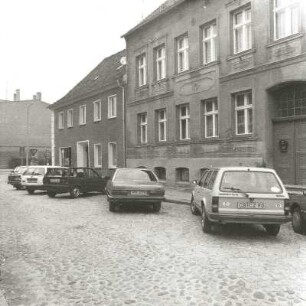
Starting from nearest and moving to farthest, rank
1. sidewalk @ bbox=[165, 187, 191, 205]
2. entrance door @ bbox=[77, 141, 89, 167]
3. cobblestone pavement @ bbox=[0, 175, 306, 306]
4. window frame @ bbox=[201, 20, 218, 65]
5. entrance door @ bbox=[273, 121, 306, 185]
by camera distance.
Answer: cobblestone pavement @ bbox=[0, 175, 306, 306]
entrance door @ bbox=[273, 121, 306, 185]
sidewalk @ bbox=[165, 187, 191, 205]
window frame @ bbox=[201, 20, 218, 65]
entrance door @ bbox=[77, 141, 89, 167]

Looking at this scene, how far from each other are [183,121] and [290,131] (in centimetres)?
694

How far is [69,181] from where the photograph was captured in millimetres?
18438

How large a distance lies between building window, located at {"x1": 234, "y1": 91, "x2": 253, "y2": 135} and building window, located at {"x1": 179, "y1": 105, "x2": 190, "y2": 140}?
376cm

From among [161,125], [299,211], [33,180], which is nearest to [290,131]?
[299,211]

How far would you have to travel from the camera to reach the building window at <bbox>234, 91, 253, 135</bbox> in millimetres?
17062

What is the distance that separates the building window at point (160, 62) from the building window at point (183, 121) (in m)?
2.45

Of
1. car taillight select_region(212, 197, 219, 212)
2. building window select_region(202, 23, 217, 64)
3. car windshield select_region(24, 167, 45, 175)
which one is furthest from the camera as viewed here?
car windshield select_region(24, 167, 45, 175)

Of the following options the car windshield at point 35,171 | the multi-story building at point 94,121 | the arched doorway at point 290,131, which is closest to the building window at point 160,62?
the multi-story building at point 94,121

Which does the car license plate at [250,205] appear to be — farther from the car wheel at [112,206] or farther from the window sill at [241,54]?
the window sill at [241,54]

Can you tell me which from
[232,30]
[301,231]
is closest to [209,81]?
[232,30]

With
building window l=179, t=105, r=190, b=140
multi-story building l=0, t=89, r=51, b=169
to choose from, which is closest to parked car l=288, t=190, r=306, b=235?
building window l=179, t=105, r=190, b=140

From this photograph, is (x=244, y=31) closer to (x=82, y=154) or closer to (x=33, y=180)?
(x=33, y=180)

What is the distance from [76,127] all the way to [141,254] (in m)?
26.6

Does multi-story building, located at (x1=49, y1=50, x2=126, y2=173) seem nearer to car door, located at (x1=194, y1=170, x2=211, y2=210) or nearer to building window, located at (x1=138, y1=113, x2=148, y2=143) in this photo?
building window, located at (x1=138, y1=113, x2=148, y2=143)
